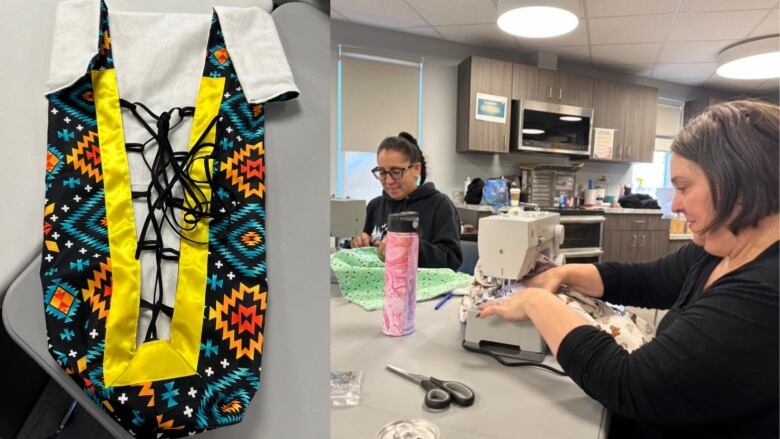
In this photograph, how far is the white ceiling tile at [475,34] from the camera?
2.07 metres

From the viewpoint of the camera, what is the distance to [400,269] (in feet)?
2.19

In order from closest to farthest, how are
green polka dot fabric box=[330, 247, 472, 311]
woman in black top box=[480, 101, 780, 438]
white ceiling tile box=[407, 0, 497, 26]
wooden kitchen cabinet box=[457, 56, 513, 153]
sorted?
woman in black top box=[480, 101, 780, 438] < green polka dot fabric box=[330, 247, 472, 311] < white ceiling tile box=[407, 0, 497, 26] < wooden kitchen cabinet box=[457, 56, 513, 153]

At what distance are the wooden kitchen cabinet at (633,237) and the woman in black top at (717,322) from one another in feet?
0.19

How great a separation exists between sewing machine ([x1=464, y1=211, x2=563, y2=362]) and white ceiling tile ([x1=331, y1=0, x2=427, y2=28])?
5.38 ft

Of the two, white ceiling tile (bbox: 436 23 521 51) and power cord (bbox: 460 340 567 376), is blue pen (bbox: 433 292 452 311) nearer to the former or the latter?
power cord (bbox: 460 340 567 376)

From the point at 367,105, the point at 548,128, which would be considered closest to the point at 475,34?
the point at 367,105

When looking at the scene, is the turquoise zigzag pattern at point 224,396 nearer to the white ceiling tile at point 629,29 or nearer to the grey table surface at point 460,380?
the grey table surface at point 460,380

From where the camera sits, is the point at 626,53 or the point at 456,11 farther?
the point at 456,11

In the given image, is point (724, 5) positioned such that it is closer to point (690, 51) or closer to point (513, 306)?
point (690, 51)

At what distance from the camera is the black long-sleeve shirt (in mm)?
226

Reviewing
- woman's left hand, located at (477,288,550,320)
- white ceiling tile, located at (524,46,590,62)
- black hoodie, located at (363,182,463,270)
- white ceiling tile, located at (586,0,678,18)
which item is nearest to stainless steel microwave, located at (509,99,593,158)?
white ceiling tile, located at (524,46,590,62)

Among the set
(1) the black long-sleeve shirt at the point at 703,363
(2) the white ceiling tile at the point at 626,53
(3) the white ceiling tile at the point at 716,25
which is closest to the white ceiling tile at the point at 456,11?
(2) the white ceiling tile at the point at 626,53

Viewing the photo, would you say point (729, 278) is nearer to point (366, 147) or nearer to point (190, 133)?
point (190, 133)

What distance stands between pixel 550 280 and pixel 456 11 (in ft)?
5.43
